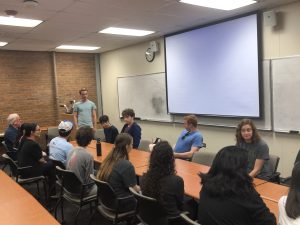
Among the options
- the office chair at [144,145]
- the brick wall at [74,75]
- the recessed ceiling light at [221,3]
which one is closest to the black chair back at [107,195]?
the office chair at [144,145]

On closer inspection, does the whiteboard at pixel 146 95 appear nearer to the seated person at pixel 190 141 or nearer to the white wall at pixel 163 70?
the white wall at pixel 163 70

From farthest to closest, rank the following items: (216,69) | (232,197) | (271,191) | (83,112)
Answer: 1. (83,112)
2. (216,69)
3. (271,191)
4. (232,197)

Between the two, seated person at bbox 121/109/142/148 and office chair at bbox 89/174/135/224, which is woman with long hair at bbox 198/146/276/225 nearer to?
office chair at bbox 89/174/135/224

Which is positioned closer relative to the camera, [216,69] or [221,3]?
[221,3]

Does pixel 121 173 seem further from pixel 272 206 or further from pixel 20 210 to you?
pixel 272 206

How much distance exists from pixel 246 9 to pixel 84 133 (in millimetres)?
2964

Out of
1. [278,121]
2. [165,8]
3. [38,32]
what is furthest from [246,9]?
[38,32]

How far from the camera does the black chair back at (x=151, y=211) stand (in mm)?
2133

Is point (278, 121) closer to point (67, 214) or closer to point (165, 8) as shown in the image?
point (165, 8)

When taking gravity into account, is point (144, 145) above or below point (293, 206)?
below

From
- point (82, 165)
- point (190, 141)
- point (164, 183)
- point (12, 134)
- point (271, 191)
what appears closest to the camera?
point (164, 183)

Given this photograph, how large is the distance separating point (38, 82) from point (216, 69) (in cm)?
460

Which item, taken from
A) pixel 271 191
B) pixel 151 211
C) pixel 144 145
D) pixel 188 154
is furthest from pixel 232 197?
pixel 144 145

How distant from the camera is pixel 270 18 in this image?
13.8 ft
